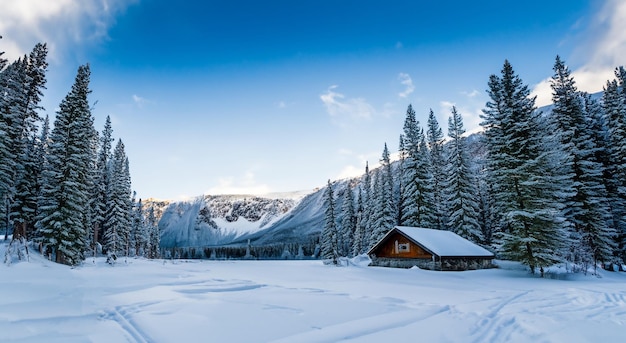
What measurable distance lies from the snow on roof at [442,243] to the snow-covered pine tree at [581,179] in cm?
753

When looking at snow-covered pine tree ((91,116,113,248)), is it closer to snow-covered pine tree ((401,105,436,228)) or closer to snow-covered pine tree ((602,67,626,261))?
snow-covered pine tree ((401,105,436,228))

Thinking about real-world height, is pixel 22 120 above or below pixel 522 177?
above

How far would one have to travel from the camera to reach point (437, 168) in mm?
45438

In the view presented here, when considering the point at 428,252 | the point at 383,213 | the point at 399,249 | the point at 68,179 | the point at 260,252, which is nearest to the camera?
the point at 68,179

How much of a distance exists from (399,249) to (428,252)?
3.88 m

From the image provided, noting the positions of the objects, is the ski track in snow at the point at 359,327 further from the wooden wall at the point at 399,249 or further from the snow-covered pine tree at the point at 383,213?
the snow-covered pine tree at the point at 383,213

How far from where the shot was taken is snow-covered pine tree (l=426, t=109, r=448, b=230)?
4117cm

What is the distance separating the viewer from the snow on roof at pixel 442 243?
27.7m

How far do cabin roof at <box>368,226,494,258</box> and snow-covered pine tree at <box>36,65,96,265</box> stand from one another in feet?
93.8

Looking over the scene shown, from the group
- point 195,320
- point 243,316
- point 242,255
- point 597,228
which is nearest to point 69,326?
point 195,320

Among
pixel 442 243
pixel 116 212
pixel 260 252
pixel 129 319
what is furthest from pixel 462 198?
pixel 260 252

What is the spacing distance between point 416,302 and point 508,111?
68.2ft

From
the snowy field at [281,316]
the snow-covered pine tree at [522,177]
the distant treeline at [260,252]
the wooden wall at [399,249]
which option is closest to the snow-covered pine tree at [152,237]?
the distant treeline at [260,252]

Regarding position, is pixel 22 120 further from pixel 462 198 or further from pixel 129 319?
pixel 462 198
